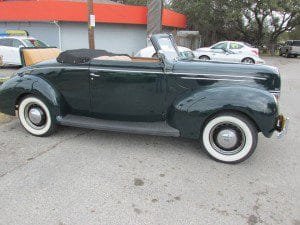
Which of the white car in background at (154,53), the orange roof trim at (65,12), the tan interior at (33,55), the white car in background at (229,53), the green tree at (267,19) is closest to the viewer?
the white car in background at (154,53)

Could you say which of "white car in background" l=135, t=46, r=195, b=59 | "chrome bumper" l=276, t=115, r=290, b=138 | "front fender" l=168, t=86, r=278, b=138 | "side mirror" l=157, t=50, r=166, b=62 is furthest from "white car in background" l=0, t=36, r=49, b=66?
"chrome bumper" l=276, t=115, r=290, b=138

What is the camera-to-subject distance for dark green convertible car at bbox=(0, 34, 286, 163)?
4.26 metres

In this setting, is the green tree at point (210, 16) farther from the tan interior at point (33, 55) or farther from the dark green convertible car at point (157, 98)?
the dark green convertible car at point (157, 98)

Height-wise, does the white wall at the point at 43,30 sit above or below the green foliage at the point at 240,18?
below

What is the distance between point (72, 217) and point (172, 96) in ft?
7.36

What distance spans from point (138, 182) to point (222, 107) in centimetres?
145

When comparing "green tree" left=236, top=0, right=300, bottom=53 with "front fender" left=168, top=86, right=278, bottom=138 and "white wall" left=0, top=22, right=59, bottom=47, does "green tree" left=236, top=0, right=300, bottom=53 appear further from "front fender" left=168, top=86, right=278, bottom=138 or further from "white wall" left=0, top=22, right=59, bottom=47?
"front fender" left=168, top=86, right=278, bottom=138

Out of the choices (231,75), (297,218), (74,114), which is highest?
(231,75)

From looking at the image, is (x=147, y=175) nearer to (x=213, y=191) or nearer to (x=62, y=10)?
(x=213, y=191)

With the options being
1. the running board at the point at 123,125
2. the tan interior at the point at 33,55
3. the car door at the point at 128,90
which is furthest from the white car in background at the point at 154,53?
the tan interior at the point at 33,55

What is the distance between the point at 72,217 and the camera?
10.1 ft

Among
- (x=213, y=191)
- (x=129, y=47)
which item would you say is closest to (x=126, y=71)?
(x=213, y=191)

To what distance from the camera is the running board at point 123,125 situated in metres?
4.53

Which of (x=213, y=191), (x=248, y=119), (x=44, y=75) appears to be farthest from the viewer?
(x=44, y=75)
